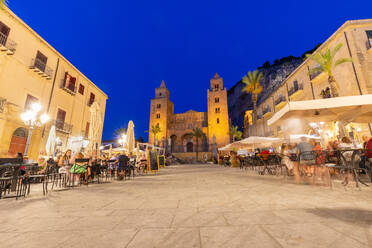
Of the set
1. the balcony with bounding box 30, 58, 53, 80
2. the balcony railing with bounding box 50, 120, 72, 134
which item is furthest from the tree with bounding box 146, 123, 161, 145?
the balcony with bounding box 30, 58, 53, 80

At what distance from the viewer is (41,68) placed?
12398 millimetres

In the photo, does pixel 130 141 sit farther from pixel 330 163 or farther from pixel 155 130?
pixel 155 130

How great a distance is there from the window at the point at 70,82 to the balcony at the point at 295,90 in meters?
22.1

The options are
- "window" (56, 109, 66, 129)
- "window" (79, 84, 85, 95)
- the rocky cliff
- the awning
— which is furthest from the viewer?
the rocky cliff

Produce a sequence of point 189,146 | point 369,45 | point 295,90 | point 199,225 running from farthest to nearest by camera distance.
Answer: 1. point 189,146
2. point 295,90
3. point 369,45
4. point 199,225

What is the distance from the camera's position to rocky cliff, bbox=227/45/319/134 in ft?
127

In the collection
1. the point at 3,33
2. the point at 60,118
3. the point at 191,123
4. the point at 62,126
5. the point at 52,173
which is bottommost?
→ the point at 52,173

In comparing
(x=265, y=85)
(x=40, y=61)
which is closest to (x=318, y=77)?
(x=40, y=61)

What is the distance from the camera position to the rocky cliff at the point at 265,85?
38719 millimetres

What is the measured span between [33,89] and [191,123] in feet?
116

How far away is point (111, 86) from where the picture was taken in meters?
122

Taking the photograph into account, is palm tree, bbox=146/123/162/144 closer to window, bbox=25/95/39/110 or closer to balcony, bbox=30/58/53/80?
balcony, bbox=30/58/53/80

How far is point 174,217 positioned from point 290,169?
574 centimetres

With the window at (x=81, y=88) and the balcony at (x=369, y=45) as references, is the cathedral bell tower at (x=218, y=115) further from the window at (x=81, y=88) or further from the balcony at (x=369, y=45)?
the balcony at (x=369, y=45)
